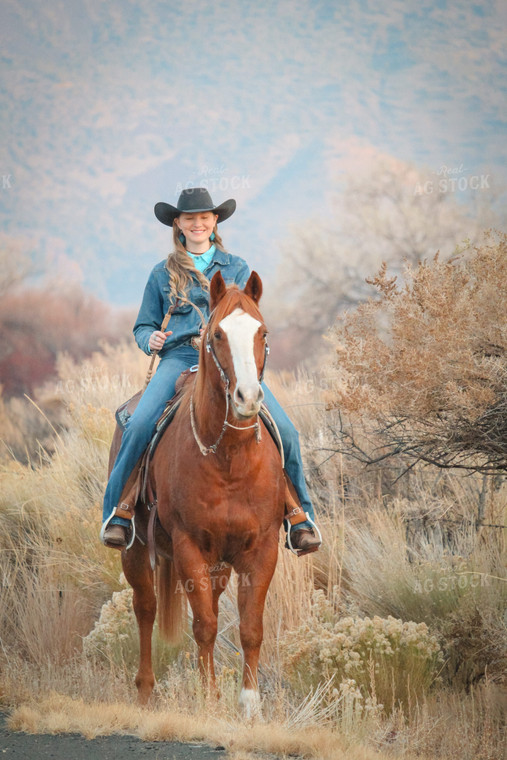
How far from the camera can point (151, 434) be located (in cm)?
619

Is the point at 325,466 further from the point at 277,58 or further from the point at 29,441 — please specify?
the point at 277,58

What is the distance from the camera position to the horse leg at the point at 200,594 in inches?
210

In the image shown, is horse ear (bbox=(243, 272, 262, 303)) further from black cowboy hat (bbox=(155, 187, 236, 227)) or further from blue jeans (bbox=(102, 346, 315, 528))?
black cowboy hat (bbox=(155, 187, 236, 227))

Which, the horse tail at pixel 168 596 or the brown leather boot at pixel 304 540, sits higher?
the brown leather boot at pixel 304 540

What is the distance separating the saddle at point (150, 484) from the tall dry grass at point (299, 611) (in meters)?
1.05

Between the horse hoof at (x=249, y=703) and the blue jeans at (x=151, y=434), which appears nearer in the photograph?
the horse hoof at (x=249, y=703)

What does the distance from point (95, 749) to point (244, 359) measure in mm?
2244

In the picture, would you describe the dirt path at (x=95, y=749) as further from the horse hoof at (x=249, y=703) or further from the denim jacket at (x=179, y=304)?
the denim jacket at (x=179, y=304)

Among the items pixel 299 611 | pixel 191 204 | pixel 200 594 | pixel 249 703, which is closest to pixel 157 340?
pixel 191 204

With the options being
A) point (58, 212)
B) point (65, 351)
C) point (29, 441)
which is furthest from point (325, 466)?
point (58, 212)

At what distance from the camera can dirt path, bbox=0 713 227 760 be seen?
15.5ft

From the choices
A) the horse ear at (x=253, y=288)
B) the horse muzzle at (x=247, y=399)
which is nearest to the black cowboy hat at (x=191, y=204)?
the horse ear at (x=253, y=288)

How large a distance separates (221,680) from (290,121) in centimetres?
2983

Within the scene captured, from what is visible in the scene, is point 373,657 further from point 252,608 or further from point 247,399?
point 247,399
